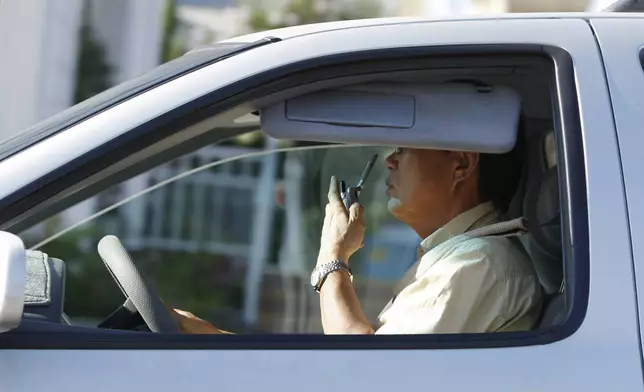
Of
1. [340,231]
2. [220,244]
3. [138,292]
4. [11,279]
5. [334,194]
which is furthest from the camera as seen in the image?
[220,244]

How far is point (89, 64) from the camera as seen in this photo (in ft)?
28.2

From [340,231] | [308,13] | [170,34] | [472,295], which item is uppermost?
[308,13]

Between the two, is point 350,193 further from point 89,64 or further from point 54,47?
point 89,64

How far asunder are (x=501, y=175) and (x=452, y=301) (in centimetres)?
55

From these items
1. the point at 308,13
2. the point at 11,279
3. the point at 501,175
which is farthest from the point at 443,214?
the point at 308,13

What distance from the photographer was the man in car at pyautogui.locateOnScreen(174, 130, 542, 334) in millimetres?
1989

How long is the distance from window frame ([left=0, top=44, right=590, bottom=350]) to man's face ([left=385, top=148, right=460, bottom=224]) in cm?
46

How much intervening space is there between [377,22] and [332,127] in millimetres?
223

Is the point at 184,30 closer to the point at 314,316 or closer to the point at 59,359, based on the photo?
the point at 314,316

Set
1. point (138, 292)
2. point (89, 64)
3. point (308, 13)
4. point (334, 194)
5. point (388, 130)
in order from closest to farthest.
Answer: point (388, 130) → point (138, 292) → point (334, 194) → point (89, 64) → point (308, 13)

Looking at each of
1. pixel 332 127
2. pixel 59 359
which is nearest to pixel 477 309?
pixel 332 127

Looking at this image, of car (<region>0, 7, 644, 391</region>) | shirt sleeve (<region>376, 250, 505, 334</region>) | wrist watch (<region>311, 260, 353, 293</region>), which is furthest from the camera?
wrist watch (<region>311, 260, 353, 293</region>)

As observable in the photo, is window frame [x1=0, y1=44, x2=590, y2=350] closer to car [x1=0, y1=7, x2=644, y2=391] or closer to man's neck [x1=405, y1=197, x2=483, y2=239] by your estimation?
car [x1=0, y1=7, x2=644, y2=391]

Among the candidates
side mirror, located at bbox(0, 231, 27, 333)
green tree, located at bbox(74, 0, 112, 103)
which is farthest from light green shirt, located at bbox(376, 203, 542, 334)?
green tree, located at bbox(74, 0, 112, 103)
